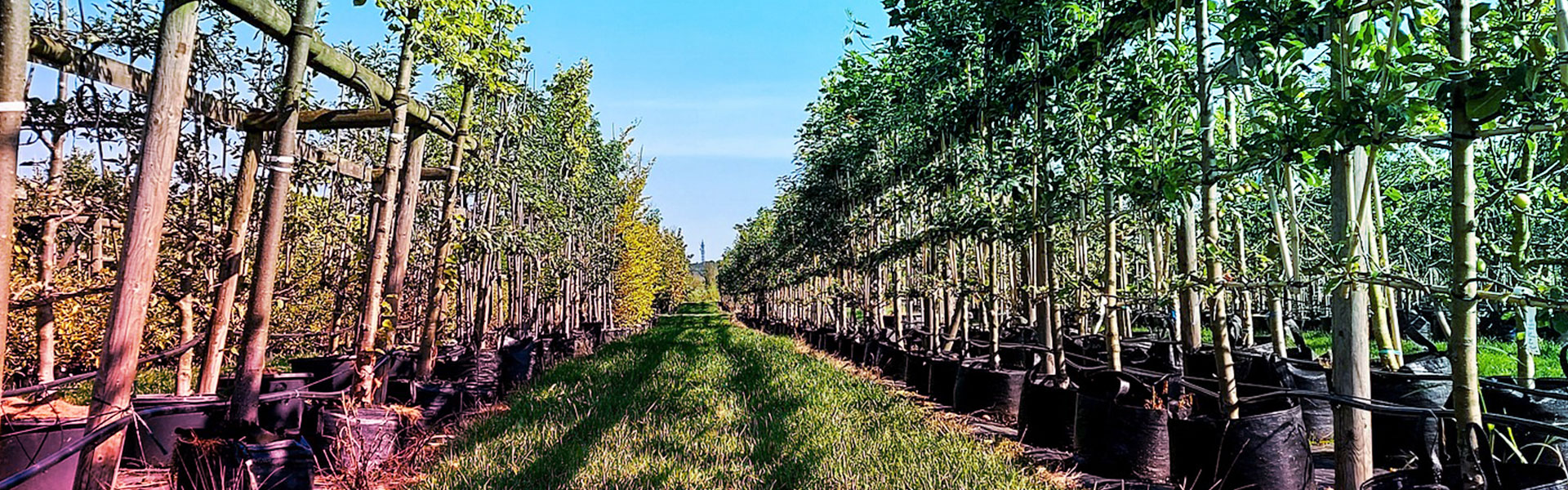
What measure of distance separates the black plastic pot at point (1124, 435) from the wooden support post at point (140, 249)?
4.19 m

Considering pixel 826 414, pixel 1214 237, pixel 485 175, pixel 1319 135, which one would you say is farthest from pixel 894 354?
pixel 1319 135

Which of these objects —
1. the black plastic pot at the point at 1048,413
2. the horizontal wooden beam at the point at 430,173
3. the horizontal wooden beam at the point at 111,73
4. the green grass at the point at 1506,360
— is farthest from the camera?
the green grass at the point at 1506,360

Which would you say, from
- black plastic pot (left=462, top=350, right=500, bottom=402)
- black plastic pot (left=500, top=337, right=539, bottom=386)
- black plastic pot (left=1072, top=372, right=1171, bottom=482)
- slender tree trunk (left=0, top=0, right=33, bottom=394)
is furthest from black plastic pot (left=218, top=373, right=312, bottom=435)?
black plastic pot (left=1072, top=372, right=1171, bottom=482)

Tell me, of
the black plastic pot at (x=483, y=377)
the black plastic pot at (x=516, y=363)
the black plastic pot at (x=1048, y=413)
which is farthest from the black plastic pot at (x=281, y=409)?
the black plastic pot at (x=1048, y=413)

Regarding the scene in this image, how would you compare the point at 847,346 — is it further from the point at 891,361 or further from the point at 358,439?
the point at 358,439

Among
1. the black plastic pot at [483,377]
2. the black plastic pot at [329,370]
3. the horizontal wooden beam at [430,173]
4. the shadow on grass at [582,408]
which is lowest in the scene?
the shadow on grass at [582,408]

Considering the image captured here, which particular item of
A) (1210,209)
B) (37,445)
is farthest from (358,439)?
(1210,209)

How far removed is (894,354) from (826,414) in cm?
388

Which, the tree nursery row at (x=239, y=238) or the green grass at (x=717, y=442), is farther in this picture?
the green grass at (x=717, y=442)

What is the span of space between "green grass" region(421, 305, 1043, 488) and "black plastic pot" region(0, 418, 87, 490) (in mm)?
1366

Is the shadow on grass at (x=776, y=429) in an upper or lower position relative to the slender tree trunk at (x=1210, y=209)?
lower

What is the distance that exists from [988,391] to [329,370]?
5016mm

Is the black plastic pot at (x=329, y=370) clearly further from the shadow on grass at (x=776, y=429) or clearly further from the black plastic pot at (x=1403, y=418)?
the black plastic pot at (x=1403, y=418)

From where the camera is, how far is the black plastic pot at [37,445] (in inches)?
124
